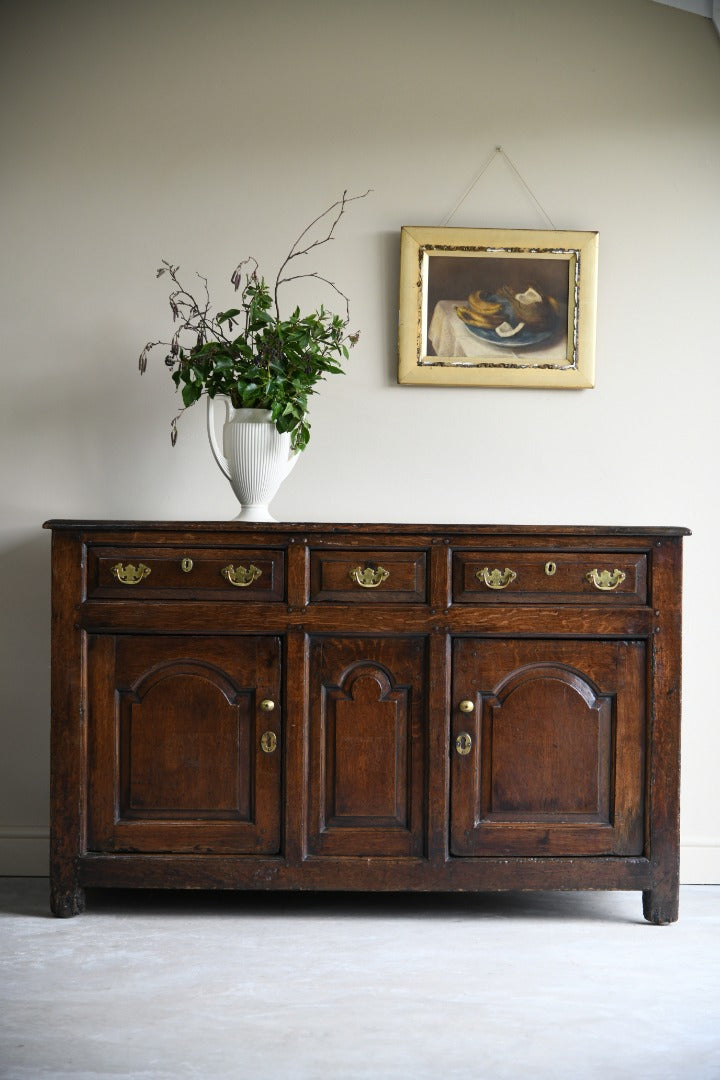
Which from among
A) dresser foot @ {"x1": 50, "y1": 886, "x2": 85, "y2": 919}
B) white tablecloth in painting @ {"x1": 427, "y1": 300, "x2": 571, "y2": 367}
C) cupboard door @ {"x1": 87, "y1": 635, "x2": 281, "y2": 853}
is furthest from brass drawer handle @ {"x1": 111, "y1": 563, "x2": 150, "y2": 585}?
white tablecloth in painting @ {"x1": 427, "y1": 300, "x2": 571, "y2": 367}

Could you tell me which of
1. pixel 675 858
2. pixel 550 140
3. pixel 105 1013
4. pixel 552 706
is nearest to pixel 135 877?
pixel 105 1013

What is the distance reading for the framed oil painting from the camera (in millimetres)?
2740

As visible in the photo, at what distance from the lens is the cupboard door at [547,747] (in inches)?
88.8

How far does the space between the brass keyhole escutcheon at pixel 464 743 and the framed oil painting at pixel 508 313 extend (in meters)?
1.01

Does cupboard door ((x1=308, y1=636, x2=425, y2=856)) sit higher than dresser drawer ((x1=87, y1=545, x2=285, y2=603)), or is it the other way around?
dresser drawer ((x1=87, y1=545, x2=285, y2=603))

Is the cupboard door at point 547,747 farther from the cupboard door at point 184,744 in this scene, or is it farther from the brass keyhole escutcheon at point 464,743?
the cupboard door at point 184,744

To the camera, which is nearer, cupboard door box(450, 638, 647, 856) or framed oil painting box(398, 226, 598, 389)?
cupboard door box(450, 638, 647, 856)

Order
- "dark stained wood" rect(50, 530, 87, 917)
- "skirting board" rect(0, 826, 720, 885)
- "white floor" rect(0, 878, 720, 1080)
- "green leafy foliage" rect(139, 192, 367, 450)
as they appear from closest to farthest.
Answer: "white floor" rect(0, 878, 720, 1080) → "dark stained wood" rect(50, 530, 87, 917) → "green leafy foliage" rect(139, 192, 367, 450) → "skirting board" rect(0, 826, 720, 885)

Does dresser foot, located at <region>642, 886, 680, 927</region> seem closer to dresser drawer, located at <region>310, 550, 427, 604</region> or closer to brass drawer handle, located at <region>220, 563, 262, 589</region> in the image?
dresser drawer, located at <region>310, 550, 427, 604</region>

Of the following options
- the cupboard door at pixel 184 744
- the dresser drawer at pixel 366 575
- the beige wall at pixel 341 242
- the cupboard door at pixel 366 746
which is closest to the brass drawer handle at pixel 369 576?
the dresser drawer at pixel 366 575

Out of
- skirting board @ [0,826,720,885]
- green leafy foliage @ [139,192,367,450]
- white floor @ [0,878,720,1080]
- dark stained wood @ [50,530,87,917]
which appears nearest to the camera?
white floor @ [0,878,720,1080]

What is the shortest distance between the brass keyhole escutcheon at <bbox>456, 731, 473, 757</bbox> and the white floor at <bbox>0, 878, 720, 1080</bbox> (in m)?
0.42

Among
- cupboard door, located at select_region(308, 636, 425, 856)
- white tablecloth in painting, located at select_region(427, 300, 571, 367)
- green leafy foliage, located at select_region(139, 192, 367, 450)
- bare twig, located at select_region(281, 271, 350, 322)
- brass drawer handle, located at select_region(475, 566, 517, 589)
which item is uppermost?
bare twig, located at select_region(281, 271, 350, 322)

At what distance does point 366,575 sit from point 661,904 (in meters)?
1.04
